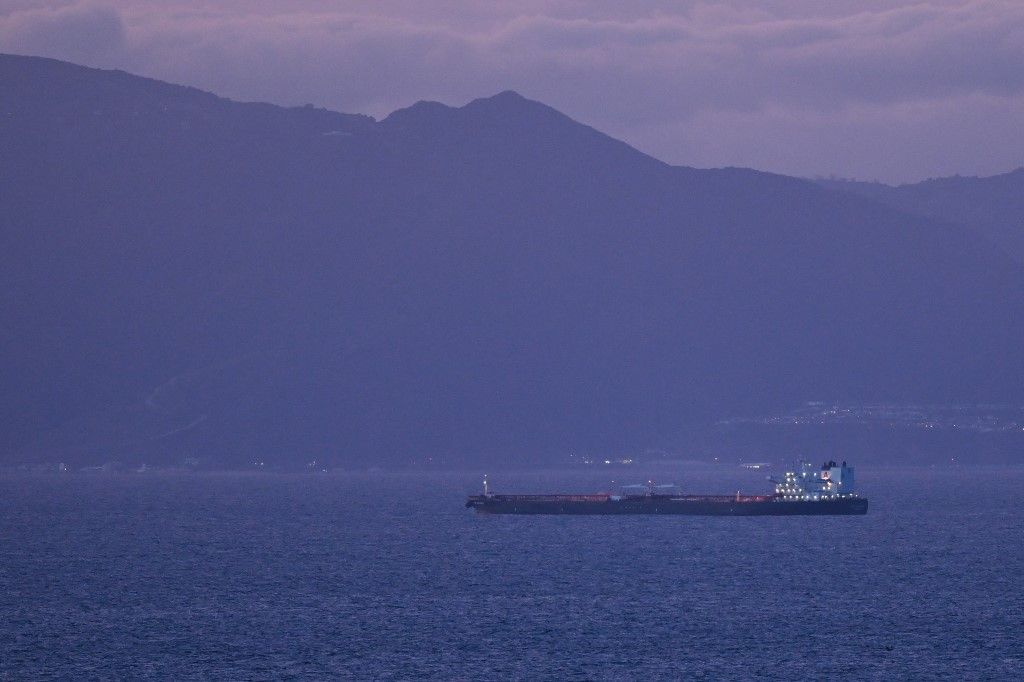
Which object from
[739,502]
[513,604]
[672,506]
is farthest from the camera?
[672,506]

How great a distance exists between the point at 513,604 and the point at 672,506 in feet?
280

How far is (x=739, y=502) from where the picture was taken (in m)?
179

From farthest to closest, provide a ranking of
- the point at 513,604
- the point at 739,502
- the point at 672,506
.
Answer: the point at 672,506 < the point at 739,502 < the point at 513,604

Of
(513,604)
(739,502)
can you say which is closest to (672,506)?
(739,502)

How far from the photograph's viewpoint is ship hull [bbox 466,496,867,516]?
176 meters

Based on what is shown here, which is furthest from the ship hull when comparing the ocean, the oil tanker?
the ocean

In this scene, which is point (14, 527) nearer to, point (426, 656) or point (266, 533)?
point (266, 533)

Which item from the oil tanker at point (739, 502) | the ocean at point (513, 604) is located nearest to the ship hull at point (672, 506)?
the oil tanker at point (739, 502)

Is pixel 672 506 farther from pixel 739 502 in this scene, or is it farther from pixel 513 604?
pixel 513 604

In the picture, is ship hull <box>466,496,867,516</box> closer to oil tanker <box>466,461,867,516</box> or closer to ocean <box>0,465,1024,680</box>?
oil tanker <box>466,461,867,516</box>

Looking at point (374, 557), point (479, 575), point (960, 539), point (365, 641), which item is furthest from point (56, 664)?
point (960, 539)

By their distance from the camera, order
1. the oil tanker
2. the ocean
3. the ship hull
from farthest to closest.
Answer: the oil tanker < the ship hull < the ocean

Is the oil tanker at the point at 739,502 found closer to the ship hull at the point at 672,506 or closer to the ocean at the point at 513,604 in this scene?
the ship hull at the point at 672,506

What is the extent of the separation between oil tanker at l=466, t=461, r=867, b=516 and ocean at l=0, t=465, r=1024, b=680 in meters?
14.1
